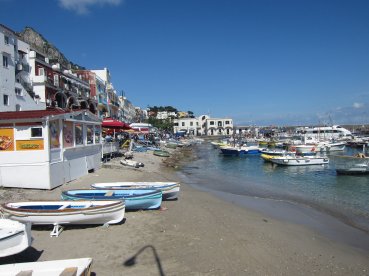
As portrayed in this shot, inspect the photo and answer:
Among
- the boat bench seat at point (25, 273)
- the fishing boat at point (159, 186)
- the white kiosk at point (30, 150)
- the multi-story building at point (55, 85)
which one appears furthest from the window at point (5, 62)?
the boat bench seat at point (25, 273)

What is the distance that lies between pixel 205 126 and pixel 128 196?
166 m

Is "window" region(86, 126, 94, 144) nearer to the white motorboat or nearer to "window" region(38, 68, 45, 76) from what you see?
"window" region(38, 68, 45, 76)

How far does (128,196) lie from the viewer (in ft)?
50.7

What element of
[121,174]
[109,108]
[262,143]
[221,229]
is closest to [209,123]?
[262,143]

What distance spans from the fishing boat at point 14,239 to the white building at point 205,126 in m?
165

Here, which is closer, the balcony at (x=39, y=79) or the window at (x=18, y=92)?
the window at (x=18, y=92)

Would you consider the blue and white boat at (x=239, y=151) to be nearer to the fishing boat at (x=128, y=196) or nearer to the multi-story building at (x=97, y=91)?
the multi-story building at (x=97, y=91)

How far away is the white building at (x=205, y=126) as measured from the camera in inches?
6914

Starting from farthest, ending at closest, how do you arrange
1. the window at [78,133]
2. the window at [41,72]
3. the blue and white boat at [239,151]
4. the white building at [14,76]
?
the blue and white boat at [239,151] → the window at [41,72] → the white building at [14,76] → the window at [78,133]

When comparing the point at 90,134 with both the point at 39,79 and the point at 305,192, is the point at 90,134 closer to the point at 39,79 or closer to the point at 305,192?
the point at 305,192

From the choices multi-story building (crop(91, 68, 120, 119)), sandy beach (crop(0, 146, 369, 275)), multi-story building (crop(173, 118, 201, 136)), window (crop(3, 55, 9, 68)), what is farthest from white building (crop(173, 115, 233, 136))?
sandy beach (crop(0, 146, 369, 275))

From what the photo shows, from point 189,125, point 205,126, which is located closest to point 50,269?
point 205,126

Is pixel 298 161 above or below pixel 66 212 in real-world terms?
below

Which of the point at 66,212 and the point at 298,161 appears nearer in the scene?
the point at 66,212
